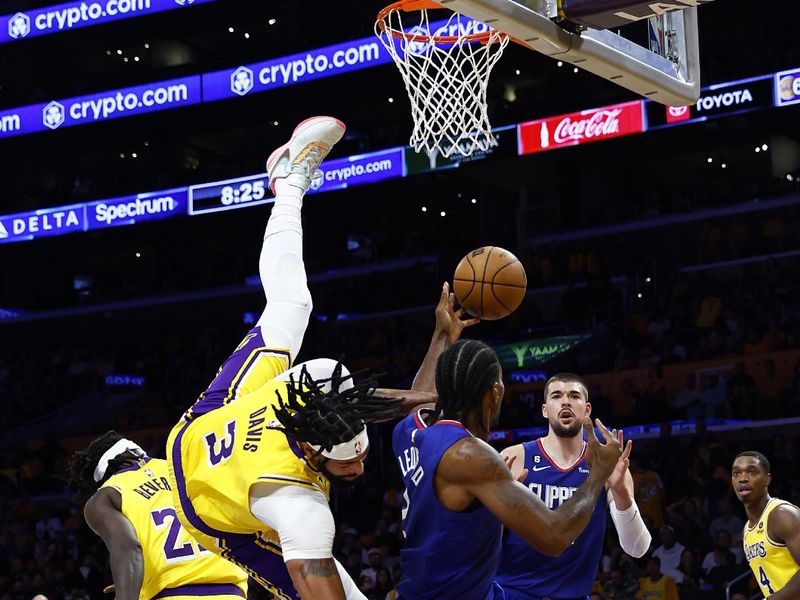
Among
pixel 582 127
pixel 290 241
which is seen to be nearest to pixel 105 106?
pixel 582 127

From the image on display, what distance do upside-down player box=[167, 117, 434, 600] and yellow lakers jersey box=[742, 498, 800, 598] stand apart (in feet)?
11.4

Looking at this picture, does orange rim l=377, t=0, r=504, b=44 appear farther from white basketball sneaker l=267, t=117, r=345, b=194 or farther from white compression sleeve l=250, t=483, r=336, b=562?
white compression sleeve l=250, t=483, r=336, b=562

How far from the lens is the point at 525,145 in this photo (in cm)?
1655

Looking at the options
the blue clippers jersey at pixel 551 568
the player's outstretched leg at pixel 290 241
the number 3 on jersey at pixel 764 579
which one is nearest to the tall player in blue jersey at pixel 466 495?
the player's outstretched leg at pixel 290 241

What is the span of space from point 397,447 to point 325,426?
0.51 metres

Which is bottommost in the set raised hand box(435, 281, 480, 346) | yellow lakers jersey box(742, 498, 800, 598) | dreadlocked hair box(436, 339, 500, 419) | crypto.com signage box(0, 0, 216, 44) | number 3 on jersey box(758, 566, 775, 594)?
number 3 on jersey box(758, 566, 775, 594)

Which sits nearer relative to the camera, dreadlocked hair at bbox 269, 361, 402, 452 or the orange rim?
dreadlocked hair at bbox 269, 361, 402, 452

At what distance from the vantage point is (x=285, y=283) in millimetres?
4660

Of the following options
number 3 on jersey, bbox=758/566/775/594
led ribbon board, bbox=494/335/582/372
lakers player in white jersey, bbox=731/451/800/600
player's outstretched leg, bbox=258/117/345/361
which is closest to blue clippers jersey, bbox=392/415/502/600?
player's outstretched leg, bbox=258/117/345/361

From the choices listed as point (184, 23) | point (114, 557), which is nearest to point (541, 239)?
point (184, 23)

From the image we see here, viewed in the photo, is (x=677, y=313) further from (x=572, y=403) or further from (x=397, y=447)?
(x=397, y=447)

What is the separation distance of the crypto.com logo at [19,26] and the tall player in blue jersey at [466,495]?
1824cm

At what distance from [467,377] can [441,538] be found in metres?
0.50

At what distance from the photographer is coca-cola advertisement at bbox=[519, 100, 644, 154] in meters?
15.6
